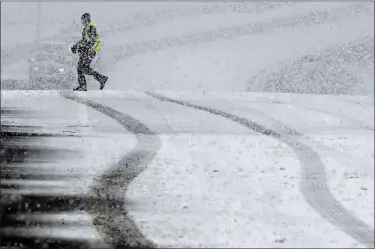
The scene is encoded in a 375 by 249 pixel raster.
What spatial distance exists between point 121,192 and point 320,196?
5.73 feet

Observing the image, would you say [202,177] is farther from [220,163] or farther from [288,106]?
[288,106]

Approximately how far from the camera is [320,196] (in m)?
6.34

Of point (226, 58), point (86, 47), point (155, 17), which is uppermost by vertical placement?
point (155, 17)

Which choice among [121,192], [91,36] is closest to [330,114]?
[91,36]

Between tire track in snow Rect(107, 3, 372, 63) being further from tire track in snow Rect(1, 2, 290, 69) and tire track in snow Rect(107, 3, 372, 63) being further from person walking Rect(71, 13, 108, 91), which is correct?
person walking Rect(71, 13, 108, 91)

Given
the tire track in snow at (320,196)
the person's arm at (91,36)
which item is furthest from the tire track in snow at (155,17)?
the tire track in snow at (320,196)

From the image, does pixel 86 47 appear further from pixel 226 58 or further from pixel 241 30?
pixel 241 30

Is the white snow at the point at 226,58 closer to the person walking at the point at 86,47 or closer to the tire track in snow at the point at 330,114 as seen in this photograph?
the person walking at the point at 86,47

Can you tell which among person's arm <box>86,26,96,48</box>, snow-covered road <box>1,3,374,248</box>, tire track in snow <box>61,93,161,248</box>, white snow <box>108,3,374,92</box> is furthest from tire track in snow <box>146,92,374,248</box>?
white snow <box>108,3,374,92</box>

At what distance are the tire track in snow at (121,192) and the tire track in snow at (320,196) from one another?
151 cm

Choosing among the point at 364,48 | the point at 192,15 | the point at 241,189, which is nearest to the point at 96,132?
the point at 241,189

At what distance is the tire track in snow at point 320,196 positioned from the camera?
17.5ft

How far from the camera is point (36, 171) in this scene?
7.06 meters

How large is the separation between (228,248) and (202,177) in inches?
83.0
